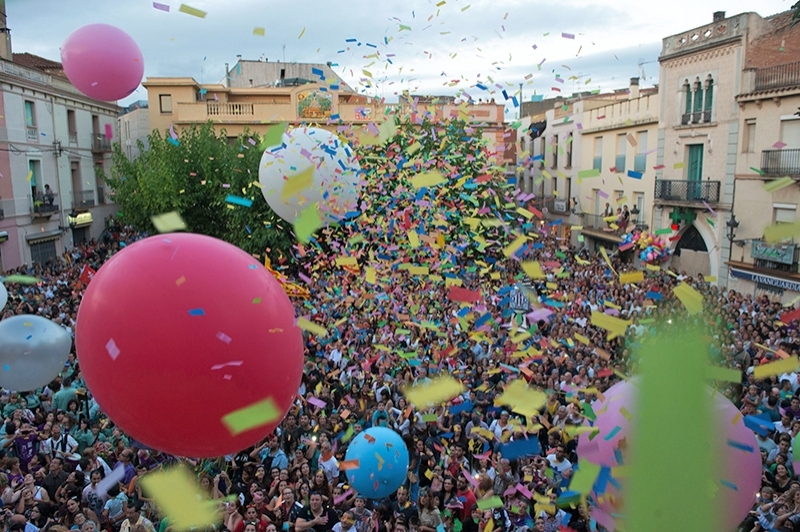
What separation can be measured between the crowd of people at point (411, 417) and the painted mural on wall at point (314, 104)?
1348 cm

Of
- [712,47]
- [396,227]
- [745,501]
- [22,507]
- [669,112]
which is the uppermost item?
[712,47]

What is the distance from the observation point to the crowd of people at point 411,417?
15.9 ft

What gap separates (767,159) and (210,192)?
522 inches

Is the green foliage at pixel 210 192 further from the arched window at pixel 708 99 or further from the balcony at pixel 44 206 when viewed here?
the arched window at pixel 708 99

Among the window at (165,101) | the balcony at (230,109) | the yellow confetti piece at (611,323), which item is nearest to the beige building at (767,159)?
the yellow confetti piece at (611,323)

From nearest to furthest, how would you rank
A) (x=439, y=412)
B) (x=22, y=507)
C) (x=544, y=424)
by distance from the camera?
(x=22, y=507) < (x=544, y=424) < (x=439, y=412)

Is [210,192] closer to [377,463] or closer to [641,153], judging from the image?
[641,153]

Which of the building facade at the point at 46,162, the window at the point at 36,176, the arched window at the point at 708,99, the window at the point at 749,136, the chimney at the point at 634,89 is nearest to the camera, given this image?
the window at the point at 749,136

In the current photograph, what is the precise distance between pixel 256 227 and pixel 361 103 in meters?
10.3

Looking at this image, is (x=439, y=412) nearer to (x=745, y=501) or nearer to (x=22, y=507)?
(x=745, y=501)

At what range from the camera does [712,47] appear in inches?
621

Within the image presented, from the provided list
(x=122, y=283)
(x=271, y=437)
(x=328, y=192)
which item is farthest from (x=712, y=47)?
(x=122, y=283)

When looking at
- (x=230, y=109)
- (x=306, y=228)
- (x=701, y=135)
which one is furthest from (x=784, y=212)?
(x=230, y=109)

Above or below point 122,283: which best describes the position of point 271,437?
below
